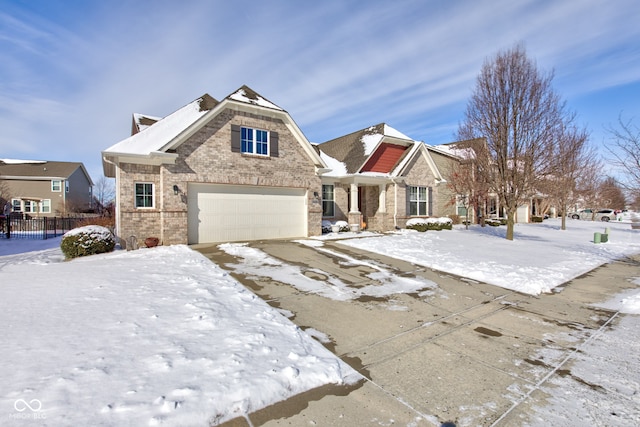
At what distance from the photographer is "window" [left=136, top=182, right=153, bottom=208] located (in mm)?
12109

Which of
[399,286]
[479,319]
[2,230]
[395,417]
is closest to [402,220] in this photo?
[399,286]

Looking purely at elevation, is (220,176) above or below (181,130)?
below

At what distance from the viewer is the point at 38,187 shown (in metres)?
32.8

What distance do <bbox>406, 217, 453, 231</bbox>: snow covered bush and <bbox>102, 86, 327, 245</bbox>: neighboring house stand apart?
23.2 ft

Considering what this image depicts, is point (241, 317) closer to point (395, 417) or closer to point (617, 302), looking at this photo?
point (395, 417)

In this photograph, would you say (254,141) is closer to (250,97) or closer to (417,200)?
(250,97)

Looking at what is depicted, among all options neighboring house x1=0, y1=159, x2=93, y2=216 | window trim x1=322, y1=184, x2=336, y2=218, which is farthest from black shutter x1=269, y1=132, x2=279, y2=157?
neighboring house x1=0, y1=159, x2=93, y2=216

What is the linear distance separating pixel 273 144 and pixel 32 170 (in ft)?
117

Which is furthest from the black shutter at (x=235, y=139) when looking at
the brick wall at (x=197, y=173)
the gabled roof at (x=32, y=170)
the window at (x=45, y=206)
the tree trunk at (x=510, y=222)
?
the window at (x=45, y=206)

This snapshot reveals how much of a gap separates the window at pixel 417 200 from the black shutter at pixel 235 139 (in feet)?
39.9

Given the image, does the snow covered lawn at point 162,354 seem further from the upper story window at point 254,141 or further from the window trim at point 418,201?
the window trim at point 418,201

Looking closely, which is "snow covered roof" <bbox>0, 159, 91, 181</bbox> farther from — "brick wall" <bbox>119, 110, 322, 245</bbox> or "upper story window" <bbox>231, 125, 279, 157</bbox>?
"upper story window" <bbox>231, 125, 279, 157</bbox>

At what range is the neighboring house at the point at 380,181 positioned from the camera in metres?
18.7

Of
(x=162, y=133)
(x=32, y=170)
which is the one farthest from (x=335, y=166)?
(x=32, y=170)
